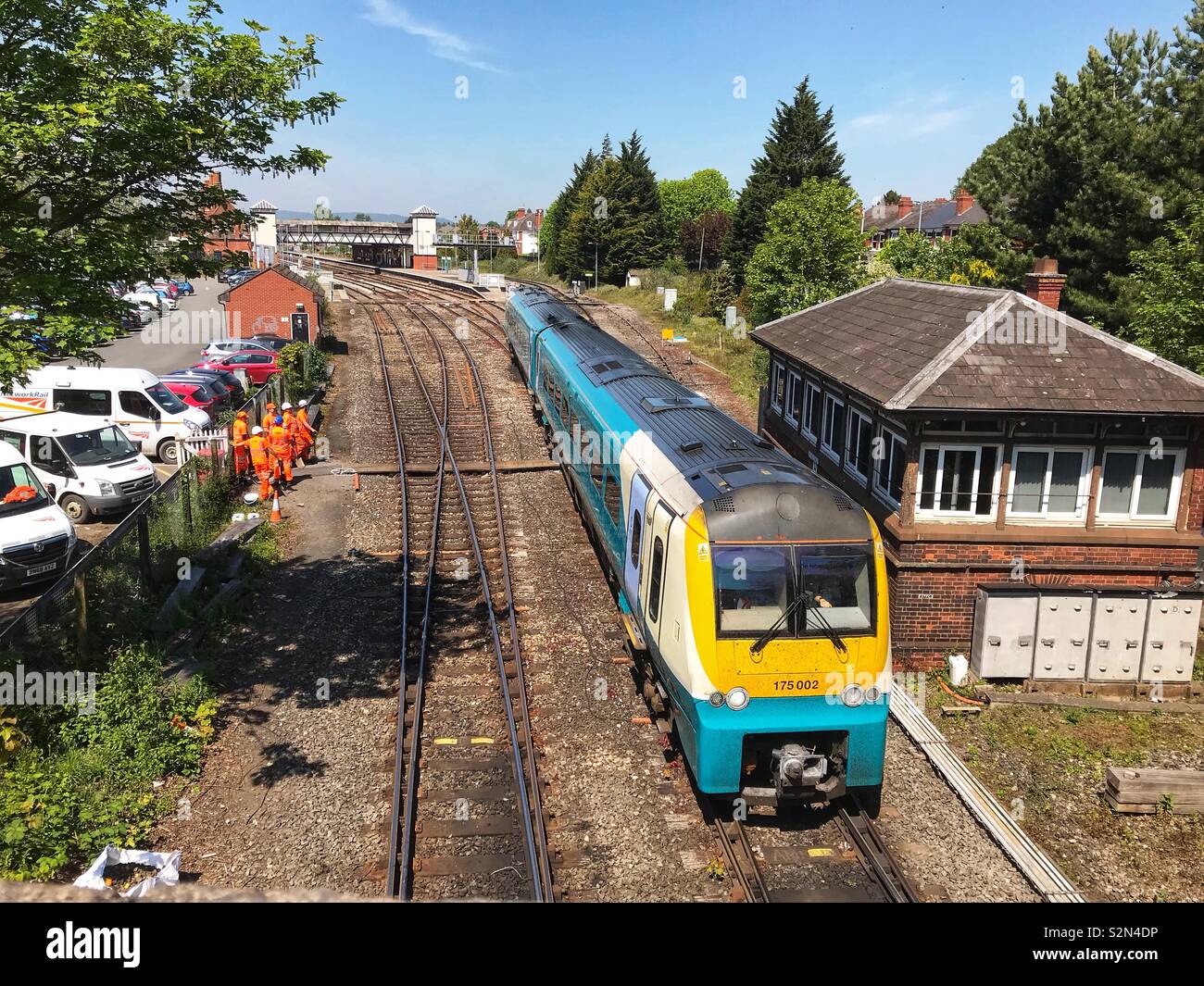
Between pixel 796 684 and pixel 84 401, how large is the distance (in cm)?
1798

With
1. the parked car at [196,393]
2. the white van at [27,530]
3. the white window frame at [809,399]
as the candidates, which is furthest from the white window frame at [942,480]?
the parked car at [196,393]

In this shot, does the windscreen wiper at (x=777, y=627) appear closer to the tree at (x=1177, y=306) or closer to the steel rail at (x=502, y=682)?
the steel rail at (x=502, y=682)

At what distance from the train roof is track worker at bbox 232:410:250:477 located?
287 inches

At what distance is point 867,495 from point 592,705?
6.13 m

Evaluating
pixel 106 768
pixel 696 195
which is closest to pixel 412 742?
pixel 106 768

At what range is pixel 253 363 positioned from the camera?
94.5 ft

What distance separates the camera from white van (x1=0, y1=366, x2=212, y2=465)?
19906 millimetres

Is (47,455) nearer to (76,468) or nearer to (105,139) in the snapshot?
(76,468)

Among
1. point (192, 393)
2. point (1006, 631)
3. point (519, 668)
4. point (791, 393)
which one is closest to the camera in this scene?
point (519, 668)

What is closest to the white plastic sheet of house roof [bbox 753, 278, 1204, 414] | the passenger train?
the passenger train

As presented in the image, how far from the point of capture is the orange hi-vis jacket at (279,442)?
1830cm

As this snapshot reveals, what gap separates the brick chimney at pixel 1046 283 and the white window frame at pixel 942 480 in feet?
16.0
